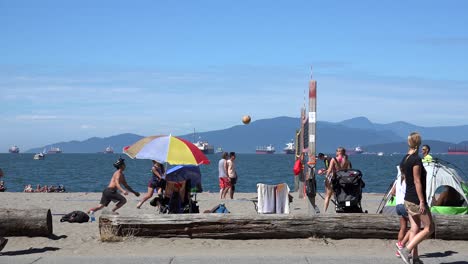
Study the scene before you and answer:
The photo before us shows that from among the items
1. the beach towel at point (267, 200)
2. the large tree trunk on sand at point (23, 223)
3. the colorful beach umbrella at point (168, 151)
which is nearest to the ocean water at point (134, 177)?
the beach towel at point (267, 200)

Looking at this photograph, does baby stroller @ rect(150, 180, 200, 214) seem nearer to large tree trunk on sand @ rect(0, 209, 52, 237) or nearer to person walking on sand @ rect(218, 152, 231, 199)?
large tree trunk on sand @ rect(0, 209, 52, 237)

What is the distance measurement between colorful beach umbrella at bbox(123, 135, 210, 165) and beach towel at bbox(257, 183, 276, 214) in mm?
1443

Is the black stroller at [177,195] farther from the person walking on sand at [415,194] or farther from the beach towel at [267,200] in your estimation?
the person walking on sand at [415,194]

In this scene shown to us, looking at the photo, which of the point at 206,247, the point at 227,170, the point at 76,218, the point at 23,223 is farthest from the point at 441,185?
the point at 23,223

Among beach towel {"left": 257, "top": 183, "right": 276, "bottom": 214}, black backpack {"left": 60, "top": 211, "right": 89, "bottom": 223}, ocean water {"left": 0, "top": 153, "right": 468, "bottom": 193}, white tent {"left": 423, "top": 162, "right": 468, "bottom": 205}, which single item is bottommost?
ocean water {"left": 0, "top": 153, "right": 468, "bottom": 193}

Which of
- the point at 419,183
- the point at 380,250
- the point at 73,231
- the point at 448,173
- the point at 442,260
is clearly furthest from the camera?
the point at 448,173

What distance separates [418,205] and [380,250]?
6.82 ft

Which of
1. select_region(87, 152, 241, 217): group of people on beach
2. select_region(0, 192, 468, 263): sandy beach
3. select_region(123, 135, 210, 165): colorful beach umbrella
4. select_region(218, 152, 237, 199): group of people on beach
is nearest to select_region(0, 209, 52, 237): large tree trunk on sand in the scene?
select_region(0, 192, 468, 263): sandy beach

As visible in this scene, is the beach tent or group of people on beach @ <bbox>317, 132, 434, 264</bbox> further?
the beach tent

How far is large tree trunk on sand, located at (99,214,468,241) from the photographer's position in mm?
11648

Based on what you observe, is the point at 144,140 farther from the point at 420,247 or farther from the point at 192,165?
the point at 420,247

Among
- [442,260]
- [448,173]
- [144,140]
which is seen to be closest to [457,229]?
[442,260]

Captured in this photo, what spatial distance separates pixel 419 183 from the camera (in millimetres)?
9172

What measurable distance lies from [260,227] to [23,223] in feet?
12.7
